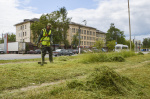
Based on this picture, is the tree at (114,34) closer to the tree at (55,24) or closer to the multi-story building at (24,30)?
the tree at (55,24)

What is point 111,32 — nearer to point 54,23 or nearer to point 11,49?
point 54,23

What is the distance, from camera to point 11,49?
44.2m

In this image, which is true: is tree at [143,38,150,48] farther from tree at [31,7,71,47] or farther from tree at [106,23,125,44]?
tree at [31,7,71,47]

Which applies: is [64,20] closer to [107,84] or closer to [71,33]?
[71,33]

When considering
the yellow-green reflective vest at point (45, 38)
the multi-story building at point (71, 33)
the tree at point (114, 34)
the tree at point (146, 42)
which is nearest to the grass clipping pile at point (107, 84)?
the yellow-green reflective vest at point (45, 38)

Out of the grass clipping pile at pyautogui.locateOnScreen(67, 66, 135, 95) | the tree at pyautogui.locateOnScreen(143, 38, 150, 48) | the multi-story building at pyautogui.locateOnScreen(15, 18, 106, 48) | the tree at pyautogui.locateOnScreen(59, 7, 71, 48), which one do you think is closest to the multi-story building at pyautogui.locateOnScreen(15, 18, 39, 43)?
the multi-story building at pyautogui.locateOnScreen(15, 18, 106, 48)

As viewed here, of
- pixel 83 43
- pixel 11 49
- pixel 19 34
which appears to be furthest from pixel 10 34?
pixel 11 49

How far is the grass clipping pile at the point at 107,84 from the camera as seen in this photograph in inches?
106

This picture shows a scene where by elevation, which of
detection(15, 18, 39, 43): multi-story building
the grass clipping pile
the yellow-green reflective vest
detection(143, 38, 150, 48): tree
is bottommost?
the grass clipping pile

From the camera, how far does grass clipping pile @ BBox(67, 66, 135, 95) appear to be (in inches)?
106

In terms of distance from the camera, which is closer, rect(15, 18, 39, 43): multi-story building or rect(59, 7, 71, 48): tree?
rect(59, 7, 71, 48): tree

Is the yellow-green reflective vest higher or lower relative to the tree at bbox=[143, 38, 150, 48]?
lower

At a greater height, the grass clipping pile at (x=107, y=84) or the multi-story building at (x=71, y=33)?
the multi-story building at (x=71, y=33)

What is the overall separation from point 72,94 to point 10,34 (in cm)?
9579
